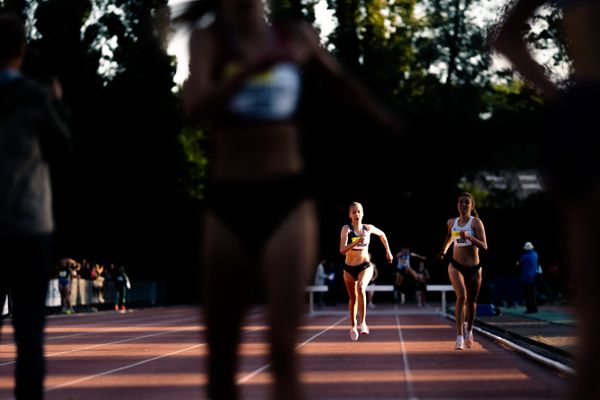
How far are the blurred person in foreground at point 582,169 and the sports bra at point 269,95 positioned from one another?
0.93m

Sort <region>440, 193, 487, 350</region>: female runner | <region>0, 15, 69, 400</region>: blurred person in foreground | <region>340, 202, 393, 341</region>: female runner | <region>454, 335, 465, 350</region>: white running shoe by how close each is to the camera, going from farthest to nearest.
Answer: <region>340, 202, 393, 341</region>: female runner, <region>454, 335, 465, 350</region>: white running shoe, <region>440, 193, 487, 350</region>: female runner, <region>0, 15, 69, 400</region>: blurred person in foreground

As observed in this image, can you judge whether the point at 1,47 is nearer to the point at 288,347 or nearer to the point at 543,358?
the point at 288,347

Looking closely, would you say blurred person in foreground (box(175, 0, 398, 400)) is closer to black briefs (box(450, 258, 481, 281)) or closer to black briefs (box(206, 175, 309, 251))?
black briefs (box(206, 175, 309, 251))

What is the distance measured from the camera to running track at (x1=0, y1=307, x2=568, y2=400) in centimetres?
1052

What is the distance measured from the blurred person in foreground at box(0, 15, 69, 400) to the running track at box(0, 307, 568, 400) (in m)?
3.86

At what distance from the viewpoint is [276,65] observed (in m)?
4.51

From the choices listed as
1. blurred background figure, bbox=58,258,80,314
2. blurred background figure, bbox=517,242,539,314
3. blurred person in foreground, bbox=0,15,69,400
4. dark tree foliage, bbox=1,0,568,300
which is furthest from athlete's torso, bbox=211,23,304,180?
dark tree foliage, bbox=1,0,568,300

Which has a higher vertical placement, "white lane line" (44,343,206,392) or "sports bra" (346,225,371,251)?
"sports bra" (346,225,371,251)

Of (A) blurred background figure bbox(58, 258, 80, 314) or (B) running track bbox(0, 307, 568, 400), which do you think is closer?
(B) running track bbox(0, 307, 568, 400)

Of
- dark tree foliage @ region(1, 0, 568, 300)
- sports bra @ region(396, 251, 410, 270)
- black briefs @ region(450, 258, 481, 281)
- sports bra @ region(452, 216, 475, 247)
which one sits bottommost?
black briefs @ region(450, 258, 481, 281)

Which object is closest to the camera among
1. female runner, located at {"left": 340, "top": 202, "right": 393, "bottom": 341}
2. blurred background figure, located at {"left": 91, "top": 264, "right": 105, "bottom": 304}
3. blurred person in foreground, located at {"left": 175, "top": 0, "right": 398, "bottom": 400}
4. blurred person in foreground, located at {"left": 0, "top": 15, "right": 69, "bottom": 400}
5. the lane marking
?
blurred person in foreground, located at {"left": 175, "top": 0, "right": 398, "bottom": 400}

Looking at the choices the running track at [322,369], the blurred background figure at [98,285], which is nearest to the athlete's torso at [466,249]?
the running track at [322,369]

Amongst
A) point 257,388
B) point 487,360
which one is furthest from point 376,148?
point 257,388

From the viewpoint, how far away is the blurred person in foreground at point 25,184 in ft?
19.9
